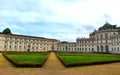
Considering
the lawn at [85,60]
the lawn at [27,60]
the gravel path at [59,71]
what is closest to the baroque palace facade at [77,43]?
the lawn at [85,60]

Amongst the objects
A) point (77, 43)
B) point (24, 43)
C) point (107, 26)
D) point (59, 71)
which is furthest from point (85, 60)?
point (77, 43)

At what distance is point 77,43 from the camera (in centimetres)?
12181

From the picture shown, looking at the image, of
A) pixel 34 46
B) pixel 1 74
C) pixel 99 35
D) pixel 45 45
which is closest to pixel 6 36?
pixel 34 46

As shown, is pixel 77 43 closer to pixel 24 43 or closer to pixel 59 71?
pixel 24 43

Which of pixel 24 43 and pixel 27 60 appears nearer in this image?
pixel 27 60

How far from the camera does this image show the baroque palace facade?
3669 inches

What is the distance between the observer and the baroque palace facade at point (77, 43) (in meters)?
93.2

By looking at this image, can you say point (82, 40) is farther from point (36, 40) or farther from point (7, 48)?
point (7, 48)

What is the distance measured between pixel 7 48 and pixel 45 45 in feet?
97.2

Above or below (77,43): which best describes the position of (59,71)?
below

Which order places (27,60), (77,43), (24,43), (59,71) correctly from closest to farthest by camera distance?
(59,71) → (27,60) → (24,43) → (77,43)

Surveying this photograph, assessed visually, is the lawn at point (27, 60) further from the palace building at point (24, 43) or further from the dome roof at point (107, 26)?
the dome roof at point (107, 26)

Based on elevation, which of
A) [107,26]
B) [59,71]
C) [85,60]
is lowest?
[85,60]

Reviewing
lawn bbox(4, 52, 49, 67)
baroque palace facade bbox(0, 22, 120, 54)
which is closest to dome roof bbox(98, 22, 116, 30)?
baroque palace facade bbox(0, 22, 120, 54)
